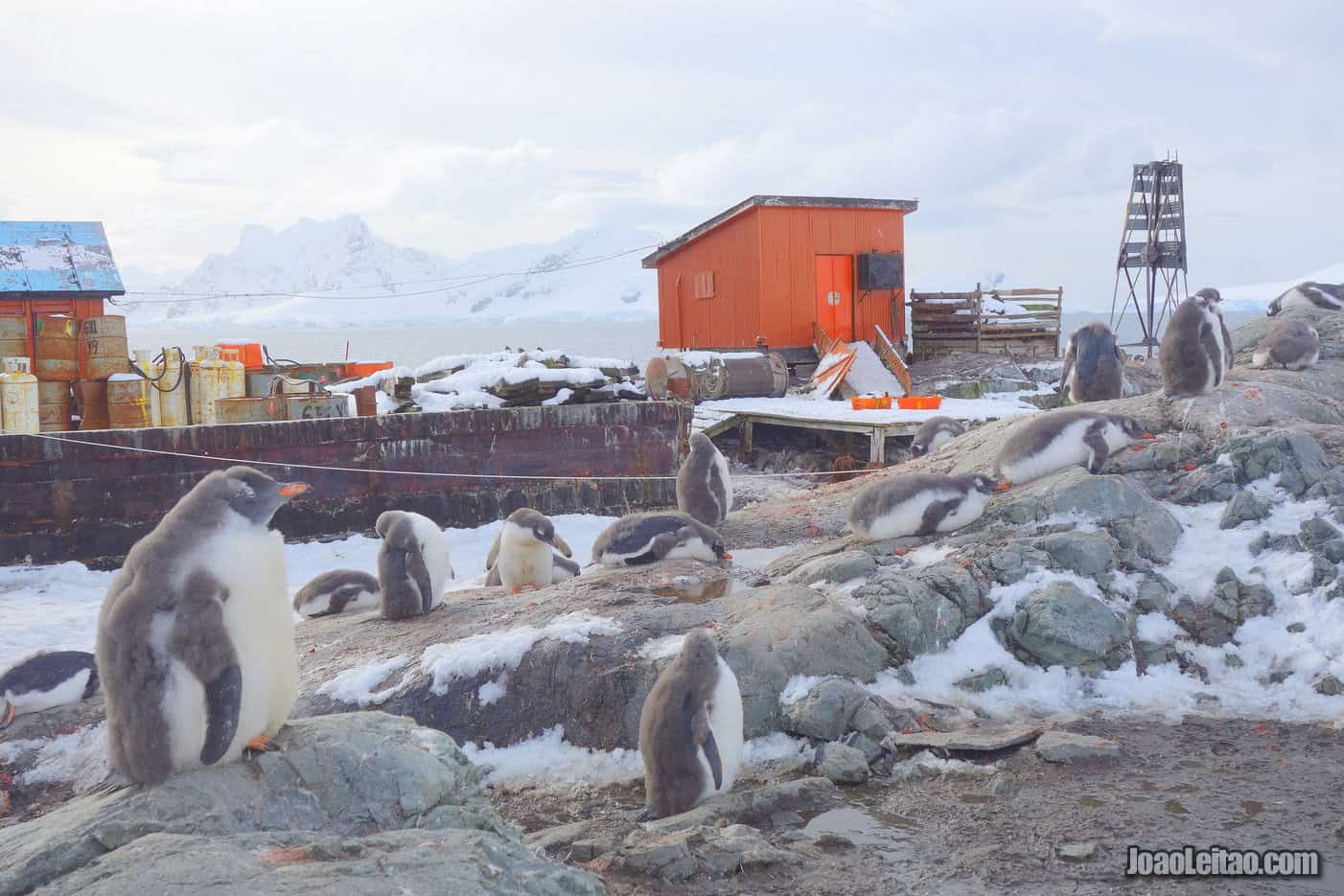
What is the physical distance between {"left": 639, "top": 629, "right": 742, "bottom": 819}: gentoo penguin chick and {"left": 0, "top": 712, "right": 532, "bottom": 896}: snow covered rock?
1.13 meters

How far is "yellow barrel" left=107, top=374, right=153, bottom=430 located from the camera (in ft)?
52.7

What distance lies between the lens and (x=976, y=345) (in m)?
28.3

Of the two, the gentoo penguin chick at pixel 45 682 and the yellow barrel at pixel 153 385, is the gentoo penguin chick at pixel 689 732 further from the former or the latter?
the yellow barrel at pixel 153 385

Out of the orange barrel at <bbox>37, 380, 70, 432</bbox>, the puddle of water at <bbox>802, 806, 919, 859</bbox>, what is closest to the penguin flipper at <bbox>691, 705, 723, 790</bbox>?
the puddle of water at <bbox>802, 806, 919, 859</bbox>

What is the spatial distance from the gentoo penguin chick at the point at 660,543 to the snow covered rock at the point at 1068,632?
9.99 feet

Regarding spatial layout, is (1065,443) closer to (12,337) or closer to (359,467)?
(359,467)

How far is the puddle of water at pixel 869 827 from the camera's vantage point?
15.0ft

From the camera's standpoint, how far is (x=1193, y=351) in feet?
29.7

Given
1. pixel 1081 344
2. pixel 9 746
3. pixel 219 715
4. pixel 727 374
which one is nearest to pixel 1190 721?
pixel 219 715

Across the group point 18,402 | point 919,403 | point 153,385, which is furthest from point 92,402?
point 919,403

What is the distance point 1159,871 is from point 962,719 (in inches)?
75.8

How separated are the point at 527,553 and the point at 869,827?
5013 millimetres

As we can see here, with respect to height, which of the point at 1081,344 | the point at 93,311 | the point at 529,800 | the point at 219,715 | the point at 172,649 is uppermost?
the point at 93,311

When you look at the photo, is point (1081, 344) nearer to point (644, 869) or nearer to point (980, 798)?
point (980, 798)
